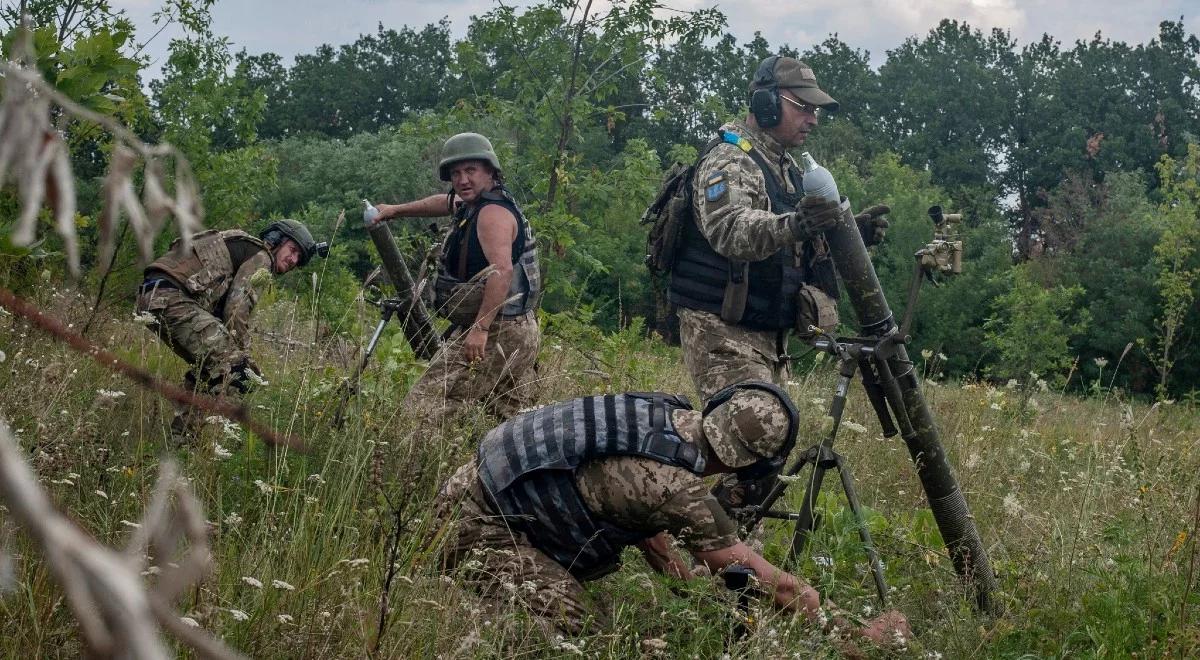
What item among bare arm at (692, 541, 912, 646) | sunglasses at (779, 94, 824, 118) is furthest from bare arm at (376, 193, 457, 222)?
bare arm at (692, 541, 912, 646)

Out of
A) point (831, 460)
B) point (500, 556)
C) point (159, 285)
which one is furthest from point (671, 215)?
point (159, 285)

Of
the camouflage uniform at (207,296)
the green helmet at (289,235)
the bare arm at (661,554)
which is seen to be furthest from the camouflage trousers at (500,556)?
the green helmet at (289,235)

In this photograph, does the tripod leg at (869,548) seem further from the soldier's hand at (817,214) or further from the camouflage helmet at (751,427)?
the soldier's hand at (817,214)

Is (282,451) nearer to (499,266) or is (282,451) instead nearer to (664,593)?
(664,593)

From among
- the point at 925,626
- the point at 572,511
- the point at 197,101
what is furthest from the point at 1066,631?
the point at 197,101

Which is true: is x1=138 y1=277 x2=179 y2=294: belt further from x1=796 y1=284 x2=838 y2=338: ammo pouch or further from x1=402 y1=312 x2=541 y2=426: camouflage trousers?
x1=796 y1=284 x2=838 y2=338: ammo pouch

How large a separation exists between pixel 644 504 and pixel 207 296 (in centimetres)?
322

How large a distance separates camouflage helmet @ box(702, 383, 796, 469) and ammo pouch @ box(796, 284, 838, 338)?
52.3 inches

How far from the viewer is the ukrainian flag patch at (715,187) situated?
504 centimetres

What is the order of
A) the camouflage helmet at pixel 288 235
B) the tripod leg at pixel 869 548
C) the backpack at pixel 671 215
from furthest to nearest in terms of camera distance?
the camouflage helmet at pixel 288 235 → the backpack at pixel 671 215 → the tripod leg at pixel 869 548

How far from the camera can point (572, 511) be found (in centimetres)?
379

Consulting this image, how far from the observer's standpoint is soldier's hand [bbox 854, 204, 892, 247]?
4691 mm

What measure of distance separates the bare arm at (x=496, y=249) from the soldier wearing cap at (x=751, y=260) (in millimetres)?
824

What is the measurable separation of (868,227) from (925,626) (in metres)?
1.60
